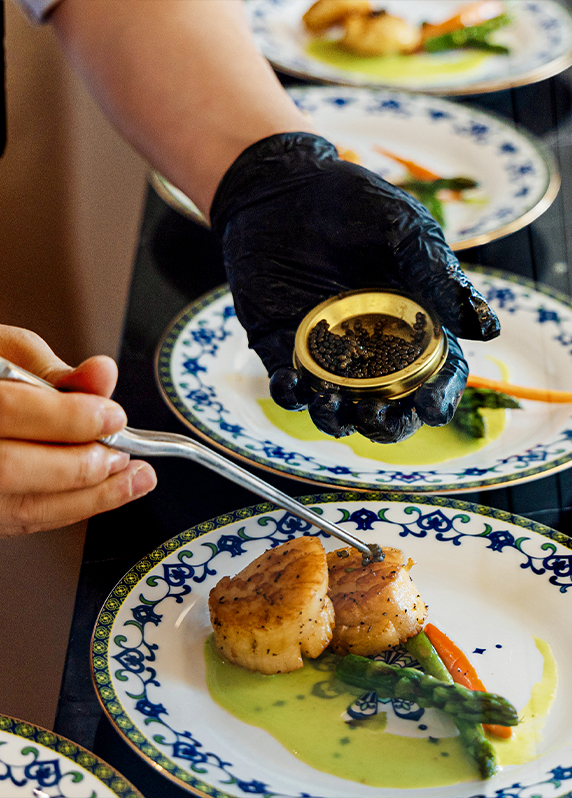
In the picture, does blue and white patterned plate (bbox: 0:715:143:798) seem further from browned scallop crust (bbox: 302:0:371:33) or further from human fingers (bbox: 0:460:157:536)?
browned scallop crust (bbox: 302:0:371:33)

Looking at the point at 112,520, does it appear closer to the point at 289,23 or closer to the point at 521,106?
the point at 521,106

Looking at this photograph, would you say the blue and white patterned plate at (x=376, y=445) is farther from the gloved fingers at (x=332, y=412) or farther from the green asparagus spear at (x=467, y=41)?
the green asparagus spear at (x=467, y=41)

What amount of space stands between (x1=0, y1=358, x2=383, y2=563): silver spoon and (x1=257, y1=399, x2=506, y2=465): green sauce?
0.13 m

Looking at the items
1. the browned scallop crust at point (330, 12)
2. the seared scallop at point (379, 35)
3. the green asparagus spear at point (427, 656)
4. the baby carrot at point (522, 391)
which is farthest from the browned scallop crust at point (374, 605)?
the browned scallop crust at point (330, 12)

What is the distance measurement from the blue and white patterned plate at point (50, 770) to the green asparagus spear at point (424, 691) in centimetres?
25

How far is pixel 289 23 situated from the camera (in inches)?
91.2

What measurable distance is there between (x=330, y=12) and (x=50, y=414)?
6.12 feet

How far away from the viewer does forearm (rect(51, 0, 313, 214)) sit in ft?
4.45

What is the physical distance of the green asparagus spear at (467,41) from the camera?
7.03 feet

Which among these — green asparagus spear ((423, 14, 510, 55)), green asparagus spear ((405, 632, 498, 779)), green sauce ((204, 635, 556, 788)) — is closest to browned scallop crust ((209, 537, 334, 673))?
green sauce ((204, 635, 556, 788))

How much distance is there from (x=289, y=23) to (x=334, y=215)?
134 centimetres

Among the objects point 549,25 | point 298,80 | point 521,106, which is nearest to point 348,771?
point 521,106

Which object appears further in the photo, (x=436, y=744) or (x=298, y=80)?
(x=298, y=80)

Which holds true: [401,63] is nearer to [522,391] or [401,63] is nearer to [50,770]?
[522,391]
